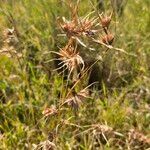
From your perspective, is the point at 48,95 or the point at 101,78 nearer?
the point at 48,95

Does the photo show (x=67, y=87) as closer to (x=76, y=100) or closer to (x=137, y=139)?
(x=137, y=139)

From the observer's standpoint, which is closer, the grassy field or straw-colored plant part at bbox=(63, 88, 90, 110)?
straw-colored plant part at bbox=(63, 88, 90, 110)

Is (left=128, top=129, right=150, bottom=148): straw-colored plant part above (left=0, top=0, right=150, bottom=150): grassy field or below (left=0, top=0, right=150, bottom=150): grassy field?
below

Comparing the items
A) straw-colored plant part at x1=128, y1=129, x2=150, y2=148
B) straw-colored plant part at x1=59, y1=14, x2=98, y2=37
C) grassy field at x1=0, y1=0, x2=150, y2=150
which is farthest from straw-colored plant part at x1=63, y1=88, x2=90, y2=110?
straw-colored plant part at x1=128, y1=129, x2=150, y2=148

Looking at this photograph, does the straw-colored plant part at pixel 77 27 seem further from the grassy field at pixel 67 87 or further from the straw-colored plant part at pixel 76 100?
the grassy field at pixel 67 87

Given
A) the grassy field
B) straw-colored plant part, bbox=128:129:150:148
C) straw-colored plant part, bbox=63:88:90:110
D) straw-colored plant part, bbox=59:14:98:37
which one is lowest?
straw-colored plant part, bbox=128:129:150:148

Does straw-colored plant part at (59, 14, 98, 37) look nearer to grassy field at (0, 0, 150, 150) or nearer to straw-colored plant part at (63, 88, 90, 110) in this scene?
straw-colored plant part at (63, 88, 90, 110)

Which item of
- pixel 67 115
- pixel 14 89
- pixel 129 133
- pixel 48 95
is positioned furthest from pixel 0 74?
pixel 129 133

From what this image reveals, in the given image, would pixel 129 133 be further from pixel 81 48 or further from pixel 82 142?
pixel 81 48

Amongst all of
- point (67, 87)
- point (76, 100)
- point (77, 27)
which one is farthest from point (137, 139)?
point (77, 27)
